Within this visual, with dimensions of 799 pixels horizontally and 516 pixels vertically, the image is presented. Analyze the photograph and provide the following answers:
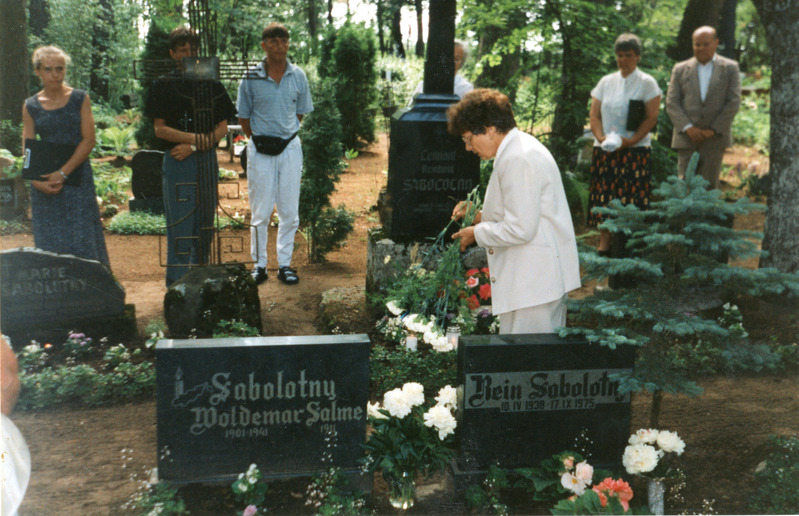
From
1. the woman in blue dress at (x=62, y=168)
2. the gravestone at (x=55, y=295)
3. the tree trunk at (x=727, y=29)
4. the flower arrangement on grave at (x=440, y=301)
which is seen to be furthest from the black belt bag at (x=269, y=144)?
the tree trunk at (x=727, y=29)

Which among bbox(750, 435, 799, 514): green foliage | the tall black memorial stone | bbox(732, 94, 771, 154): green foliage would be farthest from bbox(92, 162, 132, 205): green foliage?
bbox(732, 94, 771, 154): green foliage

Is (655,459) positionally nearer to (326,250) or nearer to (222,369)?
(222,369)

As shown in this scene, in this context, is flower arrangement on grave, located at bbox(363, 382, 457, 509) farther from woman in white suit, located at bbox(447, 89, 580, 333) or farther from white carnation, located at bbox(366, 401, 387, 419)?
woman in white suit, located at bbox(447, 89, 580, 333)

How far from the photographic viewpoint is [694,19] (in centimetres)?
1323

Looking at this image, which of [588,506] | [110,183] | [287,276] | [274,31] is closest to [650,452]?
[588,506]

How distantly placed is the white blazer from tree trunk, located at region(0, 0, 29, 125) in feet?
19.0

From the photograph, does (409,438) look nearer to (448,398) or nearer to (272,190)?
(448,398)

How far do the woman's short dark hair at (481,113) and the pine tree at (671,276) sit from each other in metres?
0.66

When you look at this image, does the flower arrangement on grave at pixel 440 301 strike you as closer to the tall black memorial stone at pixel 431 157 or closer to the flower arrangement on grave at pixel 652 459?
the tall black memorial stone at pixel 431 157

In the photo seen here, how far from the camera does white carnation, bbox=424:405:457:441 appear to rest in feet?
11.9

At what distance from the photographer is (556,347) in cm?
368

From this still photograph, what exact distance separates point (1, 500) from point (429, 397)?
2950 millimetres

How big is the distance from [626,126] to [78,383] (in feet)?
16.8

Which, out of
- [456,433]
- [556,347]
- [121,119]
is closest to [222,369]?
[456,433]
